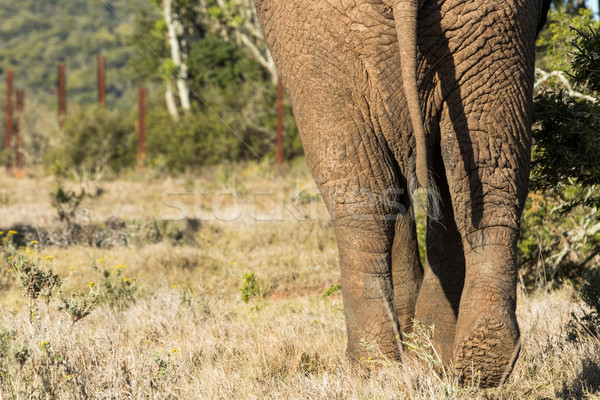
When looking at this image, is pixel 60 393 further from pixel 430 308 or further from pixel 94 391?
pixel 430 308

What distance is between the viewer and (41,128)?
3519 centimetres

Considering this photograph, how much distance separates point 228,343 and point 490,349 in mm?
1906

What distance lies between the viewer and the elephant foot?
281 centimetres

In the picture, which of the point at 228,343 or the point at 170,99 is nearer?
the point at 228,343

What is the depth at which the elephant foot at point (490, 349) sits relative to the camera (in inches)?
111

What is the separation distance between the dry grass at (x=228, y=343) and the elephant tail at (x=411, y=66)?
3.43ft

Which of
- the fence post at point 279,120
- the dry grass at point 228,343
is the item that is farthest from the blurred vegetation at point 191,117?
the dry grass at point 228,343

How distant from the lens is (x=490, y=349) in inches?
111

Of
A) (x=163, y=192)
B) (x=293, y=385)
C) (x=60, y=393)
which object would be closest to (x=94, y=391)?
(x=60, y=393)

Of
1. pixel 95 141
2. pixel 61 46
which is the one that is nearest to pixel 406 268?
pixel 95 141

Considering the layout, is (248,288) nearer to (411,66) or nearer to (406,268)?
(406,268)

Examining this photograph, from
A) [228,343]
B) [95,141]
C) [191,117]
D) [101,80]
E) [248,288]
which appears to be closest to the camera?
[228,343]

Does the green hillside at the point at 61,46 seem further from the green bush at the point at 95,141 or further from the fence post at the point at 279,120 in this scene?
the fence post at the point at 279,120

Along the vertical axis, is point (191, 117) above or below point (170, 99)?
below
